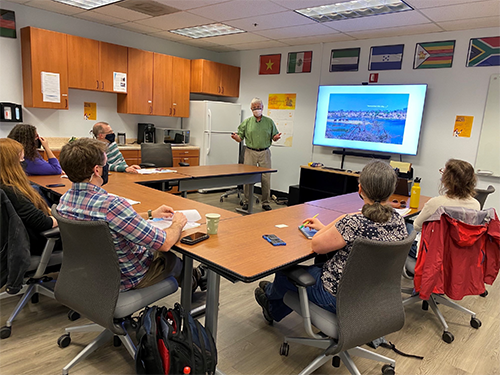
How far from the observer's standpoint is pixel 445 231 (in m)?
2.28

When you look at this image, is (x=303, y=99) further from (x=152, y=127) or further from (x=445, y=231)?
(x=445, y=231)

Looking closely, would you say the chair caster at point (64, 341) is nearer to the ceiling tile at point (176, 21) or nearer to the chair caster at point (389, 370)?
the chair caster at point (389, 370)

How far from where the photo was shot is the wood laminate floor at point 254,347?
2039mm

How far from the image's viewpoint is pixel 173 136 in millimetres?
6523

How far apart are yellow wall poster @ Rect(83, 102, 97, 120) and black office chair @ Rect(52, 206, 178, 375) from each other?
441 cm

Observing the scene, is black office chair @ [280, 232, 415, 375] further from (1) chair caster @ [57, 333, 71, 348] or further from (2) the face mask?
(2) the face mask

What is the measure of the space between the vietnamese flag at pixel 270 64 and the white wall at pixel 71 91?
1375 millimetres

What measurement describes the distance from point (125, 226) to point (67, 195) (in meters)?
0.35

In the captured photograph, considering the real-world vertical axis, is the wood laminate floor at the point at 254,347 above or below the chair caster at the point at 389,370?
below

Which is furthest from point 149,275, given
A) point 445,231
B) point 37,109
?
point 37,109

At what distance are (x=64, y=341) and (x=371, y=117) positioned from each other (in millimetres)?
4841

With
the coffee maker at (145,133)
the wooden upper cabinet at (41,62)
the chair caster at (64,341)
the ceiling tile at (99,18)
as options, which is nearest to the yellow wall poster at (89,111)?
the wooden upper cabinet at (41,62)

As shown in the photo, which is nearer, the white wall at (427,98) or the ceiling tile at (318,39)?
the white wall at (427,98)

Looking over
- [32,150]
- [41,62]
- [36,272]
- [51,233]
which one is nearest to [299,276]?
[51,233]
